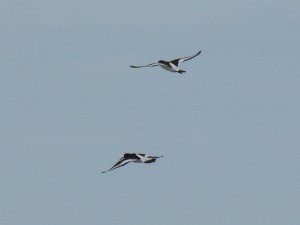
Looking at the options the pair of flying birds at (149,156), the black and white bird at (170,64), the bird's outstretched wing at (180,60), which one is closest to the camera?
the pair of flying birds at (149,156)

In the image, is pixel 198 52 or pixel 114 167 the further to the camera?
pixel 198 52

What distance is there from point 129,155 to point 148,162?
7387 millimetres

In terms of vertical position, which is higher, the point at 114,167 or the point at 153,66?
the point at 153,66

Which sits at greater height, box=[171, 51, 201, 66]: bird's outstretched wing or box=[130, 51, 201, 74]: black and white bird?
box=[171, 51, 201, 66]: bird's outstretched wing

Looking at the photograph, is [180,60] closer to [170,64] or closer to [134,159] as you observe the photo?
[170,64]

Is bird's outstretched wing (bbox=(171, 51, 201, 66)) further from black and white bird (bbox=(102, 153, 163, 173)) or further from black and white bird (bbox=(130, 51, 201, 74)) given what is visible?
black and white bird (bbox=(102, 153, 163, 173))

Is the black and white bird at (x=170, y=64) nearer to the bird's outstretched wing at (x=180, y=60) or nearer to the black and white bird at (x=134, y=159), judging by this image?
the bird's outstretched wing at (x=180, y=60)

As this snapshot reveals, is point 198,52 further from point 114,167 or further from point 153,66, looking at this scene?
point 114,167

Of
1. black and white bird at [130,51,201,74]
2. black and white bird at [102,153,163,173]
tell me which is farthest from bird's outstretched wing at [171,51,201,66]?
black and white bird at [102,153,163,173]

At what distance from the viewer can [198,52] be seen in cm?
11306

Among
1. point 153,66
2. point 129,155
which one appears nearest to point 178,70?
point 153,66

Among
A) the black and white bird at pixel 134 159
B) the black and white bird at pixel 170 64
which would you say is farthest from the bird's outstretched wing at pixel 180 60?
the black and white bird at pixel 134 159

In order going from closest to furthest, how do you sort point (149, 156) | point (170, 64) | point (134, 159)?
point (149, 156)
point (134, 159)
point (170, 64)

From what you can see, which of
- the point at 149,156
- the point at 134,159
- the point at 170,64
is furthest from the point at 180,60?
the point at 149,156
